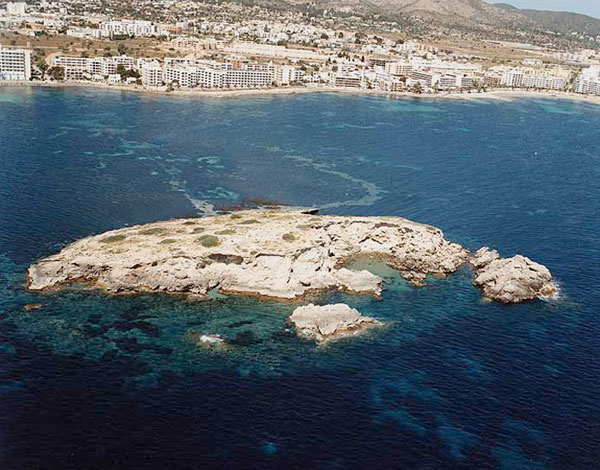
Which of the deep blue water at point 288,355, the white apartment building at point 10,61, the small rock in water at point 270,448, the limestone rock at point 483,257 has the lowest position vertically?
the small rock in water at point 270,448

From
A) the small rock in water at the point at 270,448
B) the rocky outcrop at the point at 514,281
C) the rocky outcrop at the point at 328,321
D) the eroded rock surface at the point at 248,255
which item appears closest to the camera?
the small rock in water at the point at 270,448

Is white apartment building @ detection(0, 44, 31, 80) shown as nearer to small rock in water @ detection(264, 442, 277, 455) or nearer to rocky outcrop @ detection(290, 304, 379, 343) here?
rocky outcrop @ detection(290, 304, 379, 343)

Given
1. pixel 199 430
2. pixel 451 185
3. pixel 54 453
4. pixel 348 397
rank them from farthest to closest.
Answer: pixel 451 185
pixel 348 397
pixel 199 430
pixel 54 453

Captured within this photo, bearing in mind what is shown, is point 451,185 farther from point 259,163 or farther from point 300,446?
point 300,446

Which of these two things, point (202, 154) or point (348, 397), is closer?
point (348, 397)

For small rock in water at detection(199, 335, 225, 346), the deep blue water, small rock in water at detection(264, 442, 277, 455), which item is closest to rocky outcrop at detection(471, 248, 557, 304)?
the deep blue water

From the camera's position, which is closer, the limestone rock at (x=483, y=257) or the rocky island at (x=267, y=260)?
the rocky island at (x=267, y=260)

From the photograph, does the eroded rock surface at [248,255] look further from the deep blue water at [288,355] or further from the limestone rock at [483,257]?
the deep blue water at [288,355]

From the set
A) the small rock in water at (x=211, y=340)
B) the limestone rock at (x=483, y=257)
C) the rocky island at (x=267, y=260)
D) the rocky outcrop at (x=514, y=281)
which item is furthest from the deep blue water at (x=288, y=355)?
the limestone rock at (x=483, y=257)

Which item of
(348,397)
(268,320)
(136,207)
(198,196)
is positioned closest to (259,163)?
(198,196)
